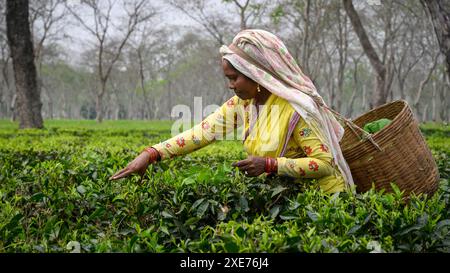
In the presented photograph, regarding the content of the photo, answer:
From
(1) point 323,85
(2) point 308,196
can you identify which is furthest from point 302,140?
(1) point 323,85

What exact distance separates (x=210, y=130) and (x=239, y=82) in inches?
18.5

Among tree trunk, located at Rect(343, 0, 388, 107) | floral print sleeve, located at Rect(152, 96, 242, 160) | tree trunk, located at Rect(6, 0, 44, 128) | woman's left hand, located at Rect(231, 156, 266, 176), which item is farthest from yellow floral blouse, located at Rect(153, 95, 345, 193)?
tree trunk, located at Rect(6, 0, 44, 128)

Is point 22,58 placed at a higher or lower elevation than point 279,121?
higher

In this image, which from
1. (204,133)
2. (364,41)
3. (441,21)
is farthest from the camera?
(364,41)

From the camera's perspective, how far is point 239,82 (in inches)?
96.6

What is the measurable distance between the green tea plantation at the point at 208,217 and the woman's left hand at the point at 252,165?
6cm

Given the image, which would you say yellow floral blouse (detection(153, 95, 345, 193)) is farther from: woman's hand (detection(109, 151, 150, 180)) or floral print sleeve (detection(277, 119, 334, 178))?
woman's hand (detection(109, 151, 150, 180))

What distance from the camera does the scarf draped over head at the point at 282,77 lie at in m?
2.32

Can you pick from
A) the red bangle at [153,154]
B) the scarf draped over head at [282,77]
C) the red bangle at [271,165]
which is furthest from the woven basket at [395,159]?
the red bangle at [153,154]

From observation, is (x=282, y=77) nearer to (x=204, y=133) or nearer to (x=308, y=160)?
(x=308, y=160)

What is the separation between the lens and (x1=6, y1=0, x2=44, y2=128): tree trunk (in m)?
9.28

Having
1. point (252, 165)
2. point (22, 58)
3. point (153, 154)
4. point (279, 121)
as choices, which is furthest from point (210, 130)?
point (22, 58)

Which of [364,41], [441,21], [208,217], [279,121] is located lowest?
[208,217]
